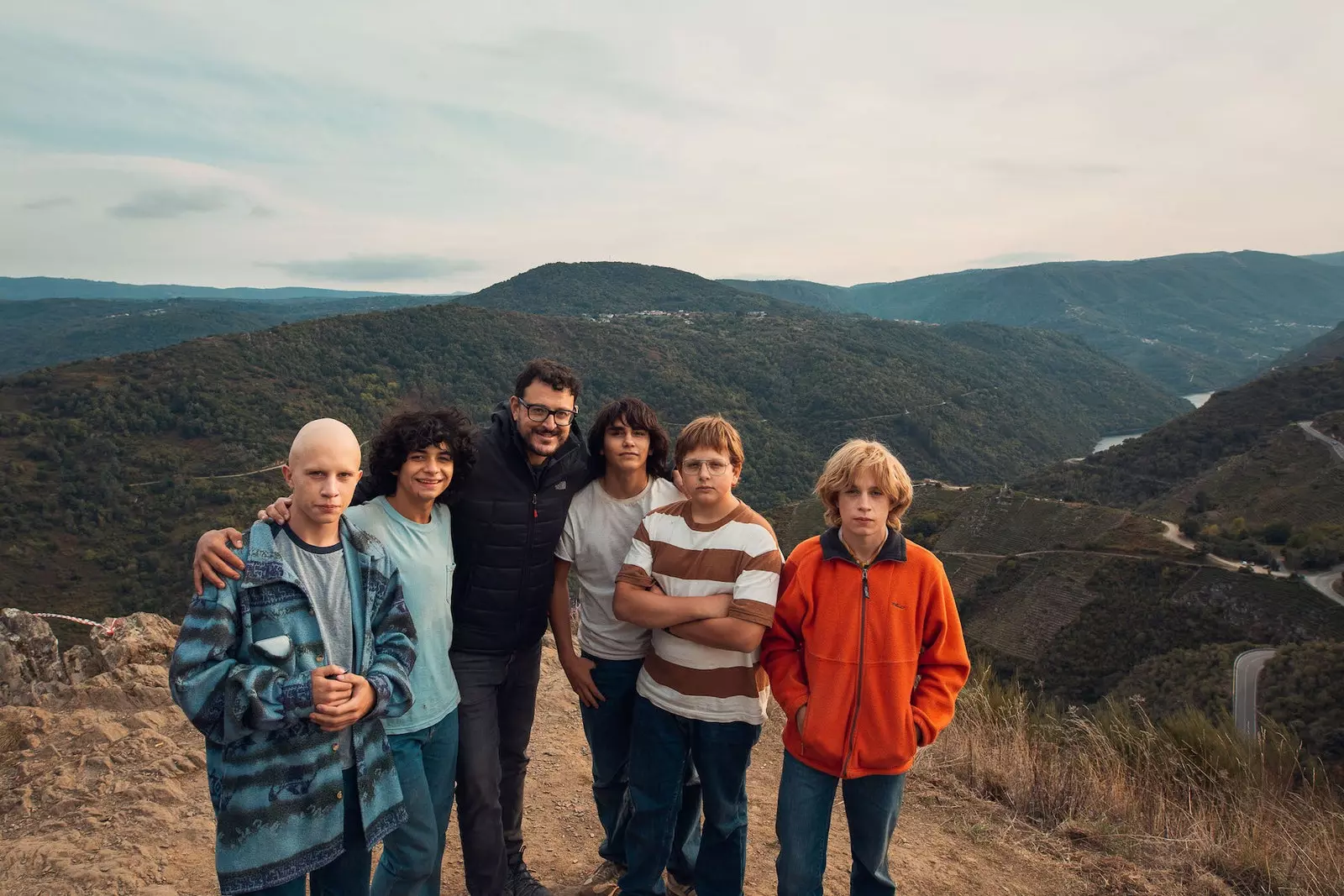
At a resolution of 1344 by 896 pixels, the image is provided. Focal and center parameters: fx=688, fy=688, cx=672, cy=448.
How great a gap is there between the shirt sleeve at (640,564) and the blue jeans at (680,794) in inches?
17.6

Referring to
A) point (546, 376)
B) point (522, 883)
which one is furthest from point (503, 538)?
point (522, 883)

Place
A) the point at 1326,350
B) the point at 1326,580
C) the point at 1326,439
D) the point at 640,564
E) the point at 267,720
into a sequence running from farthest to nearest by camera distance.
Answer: the point at 1326,350 → the point at 1326,439 → the point at 1326,580 → the point at 640,564 → the point at 267,720

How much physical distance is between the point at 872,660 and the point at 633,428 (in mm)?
1088

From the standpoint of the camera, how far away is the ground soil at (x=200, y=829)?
9.09 ft

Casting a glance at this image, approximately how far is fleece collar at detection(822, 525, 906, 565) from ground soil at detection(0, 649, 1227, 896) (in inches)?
62.2

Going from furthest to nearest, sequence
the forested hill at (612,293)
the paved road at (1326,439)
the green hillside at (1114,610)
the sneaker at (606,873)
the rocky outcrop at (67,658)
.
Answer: the forested hill at (612,293), the paved road at (1326,439), the green hillside at (1114,610), the rocky outcrop at (67,658), the sneaker at (606,873)

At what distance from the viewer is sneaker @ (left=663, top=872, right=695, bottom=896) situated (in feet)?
8.55

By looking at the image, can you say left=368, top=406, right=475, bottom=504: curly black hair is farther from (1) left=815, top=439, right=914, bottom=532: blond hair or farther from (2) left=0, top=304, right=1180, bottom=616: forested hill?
(1) left=815, top=439, right=914, bottom=532: blond hair

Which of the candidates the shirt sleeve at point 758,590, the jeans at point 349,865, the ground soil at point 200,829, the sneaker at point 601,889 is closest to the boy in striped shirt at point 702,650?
the shirt sleeve at point 758,590

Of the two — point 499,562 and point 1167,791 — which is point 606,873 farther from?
point 1167,791

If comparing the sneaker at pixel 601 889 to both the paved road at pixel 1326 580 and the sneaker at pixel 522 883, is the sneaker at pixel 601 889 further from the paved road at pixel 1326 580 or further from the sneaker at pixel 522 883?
the paved road at pixel 1326 580

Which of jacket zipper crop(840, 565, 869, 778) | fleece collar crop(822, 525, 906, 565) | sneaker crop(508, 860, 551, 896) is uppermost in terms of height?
fleece collar crop(822, 525, 906, 565)

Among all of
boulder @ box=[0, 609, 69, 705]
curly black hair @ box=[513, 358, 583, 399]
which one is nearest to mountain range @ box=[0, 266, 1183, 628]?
curly black hair @ box=[513, 358, 583, 399]

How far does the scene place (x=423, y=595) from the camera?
2.13 meters
